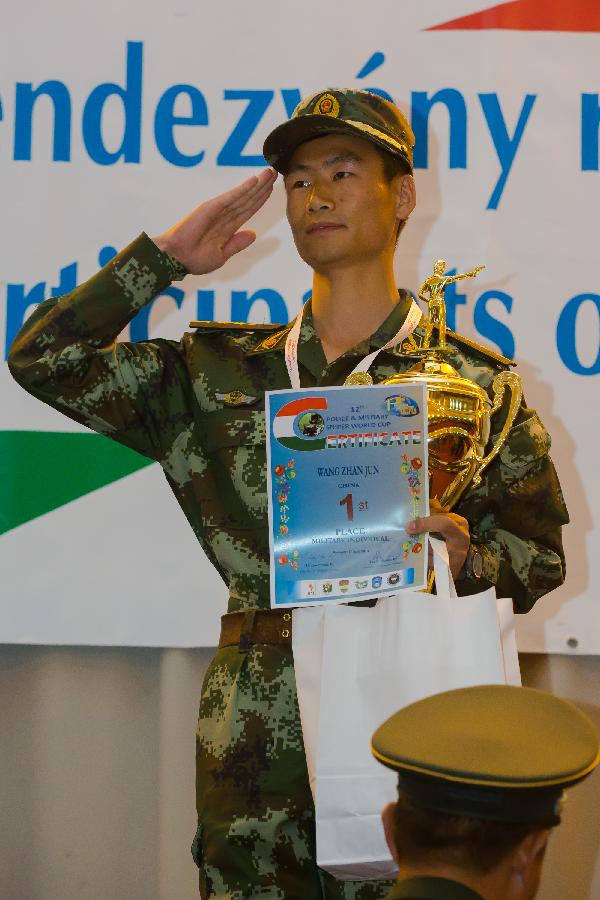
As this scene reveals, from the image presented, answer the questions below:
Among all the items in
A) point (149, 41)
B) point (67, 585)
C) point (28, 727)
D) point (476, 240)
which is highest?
point (149, 41)

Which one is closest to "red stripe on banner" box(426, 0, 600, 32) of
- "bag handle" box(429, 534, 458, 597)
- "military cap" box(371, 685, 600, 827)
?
"bag handle" box(429, 534, 458, 597)

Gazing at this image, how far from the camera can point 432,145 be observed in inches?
95.7

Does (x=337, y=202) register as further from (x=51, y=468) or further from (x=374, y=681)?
(x=51, y=468)

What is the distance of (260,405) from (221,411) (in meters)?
0.05

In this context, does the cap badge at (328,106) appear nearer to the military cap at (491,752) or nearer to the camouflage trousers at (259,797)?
the camouflage trousers at (259,797)

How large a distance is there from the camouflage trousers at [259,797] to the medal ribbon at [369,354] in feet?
1.18

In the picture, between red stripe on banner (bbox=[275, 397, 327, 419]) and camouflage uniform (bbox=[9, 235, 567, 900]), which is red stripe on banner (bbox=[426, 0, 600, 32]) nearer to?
camouflage uniform (bbox=[9, 235, 567, 900])

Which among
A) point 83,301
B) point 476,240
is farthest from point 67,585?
point 476,240

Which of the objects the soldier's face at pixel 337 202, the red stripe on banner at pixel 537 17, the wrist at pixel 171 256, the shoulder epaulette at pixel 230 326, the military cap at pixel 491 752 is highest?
the red stripe on banner at pixel 537 17

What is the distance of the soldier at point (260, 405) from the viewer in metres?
1.64

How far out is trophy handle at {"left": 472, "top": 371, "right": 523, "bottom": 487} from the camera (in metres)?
1.72

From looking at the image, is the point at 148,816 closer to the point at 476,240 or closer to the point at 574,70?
the point at 476,240

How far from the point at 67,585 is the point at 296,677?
849 mm

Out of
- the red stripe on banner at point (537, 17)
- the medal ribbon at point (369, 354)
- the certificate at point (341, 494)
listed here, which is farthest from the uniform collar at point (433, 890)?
the red stripe on banner at point (537, 17)
